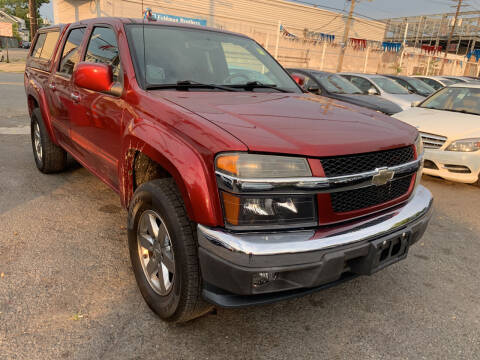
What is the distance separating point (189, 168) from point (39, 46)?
14.1ft

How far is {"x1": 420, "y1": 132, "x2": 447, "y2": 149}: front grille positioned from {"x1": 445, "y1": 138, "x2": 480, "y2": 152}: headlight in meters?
0.12

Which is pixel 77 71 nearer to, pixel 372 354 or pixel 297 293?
pixel 297 293

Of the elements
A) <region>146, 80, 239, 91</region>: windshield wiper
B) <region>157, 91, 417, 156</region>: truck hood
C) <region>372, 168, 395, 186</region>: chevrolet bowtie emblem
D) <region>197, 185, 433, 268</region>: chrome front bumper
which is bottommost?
<region>197, 185, 433, 268</region>: chrome front bumper

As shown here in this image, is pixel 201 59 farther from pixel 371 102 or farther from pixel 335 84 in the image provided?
pixel 335 84

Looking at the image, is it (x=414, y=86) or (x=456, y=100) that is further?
(x=414, y=86)

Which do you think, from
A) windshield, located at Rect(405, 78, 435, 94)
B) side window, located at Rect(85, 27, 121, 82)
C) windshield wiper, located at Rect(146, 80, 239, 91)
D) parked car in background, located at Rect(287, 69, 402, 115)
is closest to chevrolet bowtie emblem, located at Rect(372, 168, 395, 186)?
windshield wiper, located at Rect(146, 80, 239, 91)

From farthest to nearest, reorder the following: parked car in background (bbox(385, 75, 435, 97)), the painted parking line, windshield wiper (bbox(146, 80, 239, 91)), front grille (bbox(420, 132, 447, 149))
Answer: parked car in background (bbox(385, 75, 435, 97)) → the painted parking line → front grille (bbox(420, 132, 447, 149)) → windshield wiper (bbox(146, 80, 239, 91))

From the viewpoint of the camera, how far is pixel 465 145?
5168 millimetres

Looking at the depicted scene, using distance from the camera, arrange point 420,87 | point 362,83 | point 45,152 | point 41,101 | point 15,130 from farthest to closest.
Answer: point 420,87, point 362,83, point 15,130, point 45,152, point 41,101

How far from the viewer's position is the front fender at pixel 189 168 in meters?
1.79

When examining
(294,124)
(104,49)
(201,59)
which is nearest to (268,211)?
(294,124)

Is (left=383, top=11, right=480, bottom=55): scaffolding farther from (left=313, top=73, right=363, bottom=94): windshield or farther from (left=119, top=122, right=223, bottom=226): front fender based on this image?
(left=119, top=122, right=223, bottom=226): front fender

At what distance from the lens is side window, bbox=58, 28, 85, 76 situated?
3.58m

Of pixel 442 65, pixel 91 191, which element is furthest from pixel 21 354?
pixel 442 65
